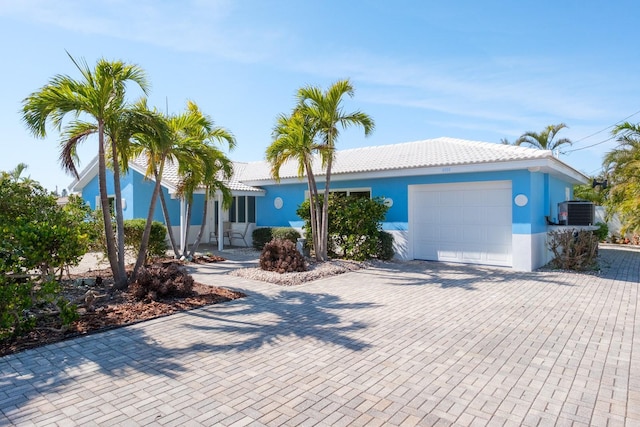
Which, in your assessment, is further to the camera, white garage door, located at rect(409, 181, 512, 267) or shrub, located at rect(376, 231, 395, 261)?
shrub, located at rect(376, 231, 395, 261)

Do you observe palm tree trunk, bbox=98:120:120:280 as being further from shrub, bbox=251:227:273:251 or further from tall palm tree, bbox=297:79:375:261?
shrub, bbox=251:227:273:251

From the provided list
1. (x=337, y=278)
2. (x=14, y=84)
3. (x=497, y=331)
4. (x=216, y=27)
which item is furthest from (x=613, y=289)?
(x=14, y=84)

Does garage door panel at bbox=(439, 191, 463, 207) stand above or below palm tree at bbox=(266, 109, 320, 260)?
below

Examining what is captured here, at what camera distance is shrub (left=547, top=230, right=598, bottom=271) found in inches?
Answer: 455

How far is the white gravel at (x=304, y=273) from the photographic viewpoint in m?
10.1

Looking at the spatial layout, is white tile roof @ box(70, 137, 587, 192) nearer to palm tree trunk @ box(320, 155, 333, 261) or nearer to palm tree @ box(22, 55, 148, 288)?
palm tree trunk @ box(320, 155, 333, 261)

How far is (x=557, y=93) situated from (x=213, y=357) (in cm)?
1890

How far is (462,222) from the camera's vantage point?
1309cm

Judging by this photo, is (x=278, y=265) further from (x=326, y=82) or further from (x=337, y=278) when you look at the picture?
(x=326, y=82)

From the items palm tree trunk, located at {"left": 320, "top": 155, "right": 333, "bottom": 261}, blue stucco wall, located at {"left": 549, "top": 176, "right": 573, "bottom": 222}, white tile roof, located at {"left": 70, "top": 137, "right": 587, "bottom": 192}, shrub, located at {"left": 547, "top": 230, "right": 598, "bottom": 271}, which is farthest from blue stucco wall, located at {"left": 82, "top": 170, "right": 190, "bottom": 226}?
shrub, located at {"left": 547, "top": 230, "right": 598, "bottom": 271}

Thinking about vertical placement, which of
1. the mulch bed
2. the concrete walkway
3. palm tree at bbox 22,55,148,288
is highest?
palm tree at bbox 22,55,148,288

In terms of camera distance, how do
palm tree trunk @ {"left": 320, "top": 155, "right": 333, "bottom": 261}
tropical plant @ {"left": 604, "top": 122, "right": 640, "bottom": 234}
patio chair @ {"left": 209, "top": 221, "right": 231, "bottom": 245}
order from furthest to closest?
patio chair @ {"left": 209, "top": 221, "right": 231, "bottom": 245}
tropical plant @ {"left": 604, "top": 122, "right": 640, "bottom": 234}
palm tree trunk @ {"left": 320, "top": 155, "right": 333, "bottom": 261}

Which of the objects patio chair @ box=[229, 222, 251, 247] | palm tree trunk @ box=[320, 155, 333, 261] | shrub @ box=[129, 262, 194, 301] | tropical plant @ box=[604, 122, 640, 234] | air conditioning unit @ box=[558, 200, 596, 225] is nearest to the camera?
shrub @ box=[129, 262, 194, 301]

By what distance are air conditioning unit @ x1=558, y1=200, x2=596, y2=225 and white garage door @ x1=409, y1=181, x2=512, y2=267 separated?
7.60 feet
